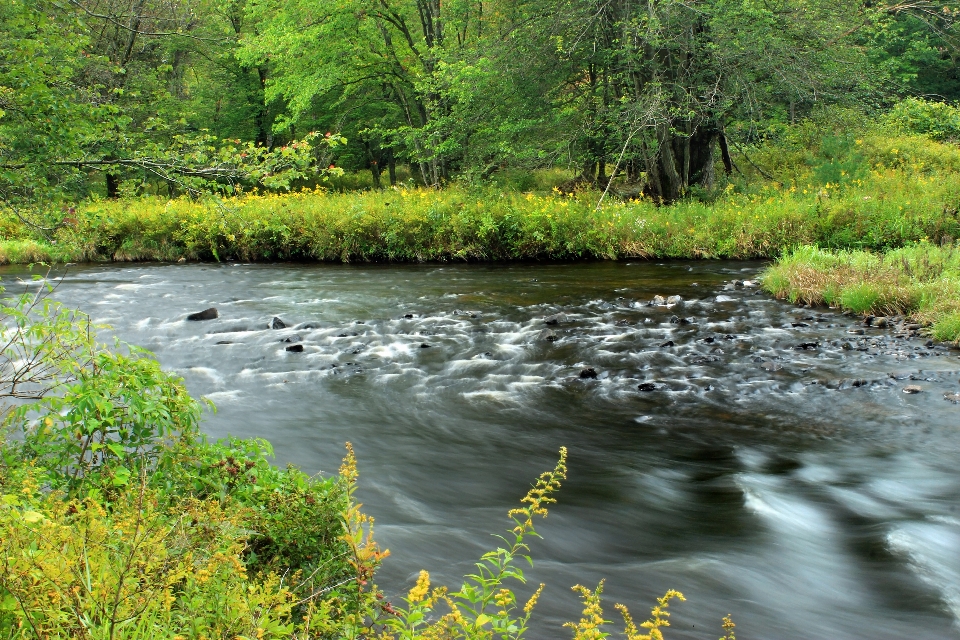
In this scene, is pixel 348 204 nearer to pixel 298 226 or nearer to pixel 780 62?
pixel 298 226

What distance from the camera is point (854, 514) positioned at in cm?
534

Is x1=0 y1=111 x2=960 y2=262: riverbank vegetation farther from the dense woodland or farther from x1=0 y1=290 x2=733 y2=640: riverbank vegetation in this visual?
x1=0 y1=290 x2=733 y2=640: riverbank vegetation

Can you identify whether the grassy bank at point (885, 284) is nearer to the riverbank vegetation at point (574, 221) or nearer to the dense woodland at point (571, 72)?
the riverbank vegetation at point (574, 221)

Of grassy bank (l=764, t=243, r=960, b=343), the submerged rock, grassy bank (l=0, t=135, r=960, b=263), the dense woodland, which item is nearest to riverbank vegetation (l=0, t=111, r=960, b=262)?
grassy bank (l=0, t=135, r=960, b=263)

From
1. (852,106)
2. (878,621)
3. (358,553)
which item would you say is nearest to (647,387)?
(878,621)

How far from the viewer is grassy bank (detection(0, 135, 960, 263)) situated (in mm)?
15586

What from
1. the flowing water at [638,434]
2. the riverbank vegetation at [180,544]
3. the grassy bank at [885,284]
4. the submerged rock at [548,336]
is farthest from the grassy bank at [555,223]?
the riverbank vegetation at [180,544]

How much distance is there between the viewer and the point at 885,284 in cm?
1093

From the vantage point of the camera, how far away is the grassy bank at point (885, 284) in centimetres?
973

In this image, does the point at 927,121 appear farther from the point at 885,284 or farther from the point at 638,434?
the point at 638,434

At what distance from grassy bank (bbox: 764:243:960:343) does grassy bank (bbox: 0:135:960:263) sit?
261 cm

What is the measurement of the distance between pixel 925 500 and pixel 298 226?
628 inches

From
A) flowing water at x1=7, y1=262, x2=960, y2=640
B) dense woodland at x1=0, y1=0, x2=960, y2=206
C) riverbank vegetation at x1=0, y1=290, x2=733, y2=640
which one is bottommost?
flowing water at x1=7, y1=262, x2=960, y2=640

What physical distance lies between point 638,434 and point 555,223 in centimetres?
1071
